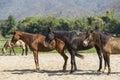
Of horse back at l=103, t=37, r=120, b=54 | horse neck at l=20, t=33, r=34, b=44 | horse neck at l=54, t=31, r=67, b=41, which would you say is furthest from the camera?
horse neck at l=20, t=33, r=34, b=44

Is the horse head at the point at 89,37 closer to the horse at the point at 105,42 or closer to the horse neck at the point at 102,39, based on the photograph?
the horse at the point at 105,42

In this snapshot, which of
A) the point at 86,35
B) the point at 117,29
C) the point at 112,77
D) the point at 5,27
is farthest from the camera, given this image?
the point at 5,27

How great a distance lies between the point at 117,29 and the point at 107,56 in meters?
74.7

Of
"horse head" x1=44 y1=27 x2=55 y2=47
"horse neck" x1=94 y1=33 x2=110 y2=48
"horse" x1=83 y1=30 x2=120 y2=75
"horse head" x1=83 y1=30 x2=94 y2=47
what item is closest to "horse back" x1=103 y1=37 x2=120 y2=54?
"horse" x1=83 y1=30 x2=120 y2=75

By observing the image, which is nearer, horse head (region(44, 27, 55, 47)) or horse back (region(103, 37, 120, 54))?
horse back (region(103, 37, 120, 54))

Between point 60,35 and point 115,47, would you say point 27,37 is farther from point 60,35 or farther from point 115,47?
point 115,47

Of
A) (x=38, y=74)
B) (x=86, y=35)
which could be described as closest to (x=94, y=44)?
(x=86, y=35)

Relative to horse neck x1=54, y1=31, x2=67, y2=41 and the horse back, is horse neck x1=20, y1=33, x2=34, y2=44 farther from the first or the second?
the horse back

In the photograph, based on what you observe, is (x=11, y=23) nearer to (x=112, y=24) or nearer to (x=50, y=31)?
(x=112, y=24)

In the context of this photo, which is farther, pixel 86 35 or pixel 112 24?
pixel 112 24

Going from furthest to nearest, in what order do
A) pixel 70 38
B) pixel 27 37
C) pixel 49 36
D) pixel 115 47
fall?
pixel 27 37 < pixel 49 36 < pixel 70 38 < pixel 115 47

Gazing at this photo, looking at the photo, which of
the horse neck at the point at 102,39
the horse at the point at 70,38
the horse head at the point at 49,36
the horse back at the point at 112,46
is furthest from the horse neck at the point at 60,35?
the horse back at the point at 112,46

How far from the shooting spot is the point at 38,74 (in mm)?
14914

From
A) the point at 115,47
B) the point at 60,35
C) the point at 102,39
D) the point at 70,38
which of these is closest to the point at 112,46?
the point at 115,47
